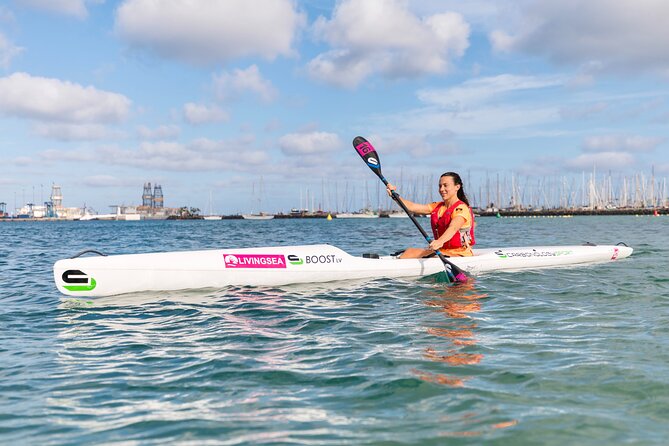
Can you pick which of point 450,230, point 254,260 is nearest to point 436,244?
point 450,230

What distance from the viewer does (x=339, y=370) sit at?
3984 millimetres

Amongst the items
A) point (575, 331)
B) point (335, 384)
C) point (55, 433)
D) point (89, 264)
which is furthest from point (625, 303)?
point (89, 264)

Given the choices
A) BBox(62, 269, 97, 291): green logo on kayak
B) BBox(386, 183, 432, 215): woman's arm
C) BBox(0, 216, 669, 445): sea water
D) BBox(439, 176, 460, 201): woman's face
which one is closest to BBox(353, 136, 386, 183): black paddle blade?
BBox(386, 183, 432, 215): woman's arm

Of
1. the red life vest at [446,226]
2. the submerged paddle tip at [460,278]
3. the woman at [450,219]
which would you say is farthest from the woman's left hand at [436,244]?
the submerged paddle tip at [460,278]

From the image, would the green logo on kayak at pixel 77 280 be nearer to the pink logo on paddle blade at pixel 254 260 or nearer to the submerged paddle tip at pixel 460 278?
the pink logo on paddle blade at pixel 254 260

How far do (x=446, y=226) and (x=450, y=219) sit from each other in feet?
0.64

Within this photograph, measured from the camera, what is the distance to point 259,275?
26.9 ft

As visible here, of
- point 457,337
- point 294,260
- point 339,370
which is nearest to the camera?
point 339,370

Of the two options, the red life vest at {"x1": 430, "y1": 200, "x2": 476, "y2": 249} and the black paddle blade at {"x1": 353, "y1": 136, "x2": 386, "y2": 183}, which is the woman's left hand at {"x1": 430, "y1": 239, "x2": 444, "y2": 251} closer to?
the red life vest at {"x1": 430, "y1": 200, "x2": 476, "y2": 249}

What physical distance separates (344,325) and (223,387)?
2120 millimetres

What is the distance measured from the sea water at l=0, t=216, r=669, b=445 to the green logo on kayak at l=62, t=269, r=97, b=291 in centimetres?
24

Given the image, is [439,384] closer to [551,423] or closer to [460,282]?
[551,423]

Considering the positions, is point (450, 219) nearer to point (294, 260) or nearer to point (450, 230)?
point (450, 230)

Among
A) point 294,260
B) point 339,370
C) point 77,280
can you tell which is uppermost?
point 294,260
